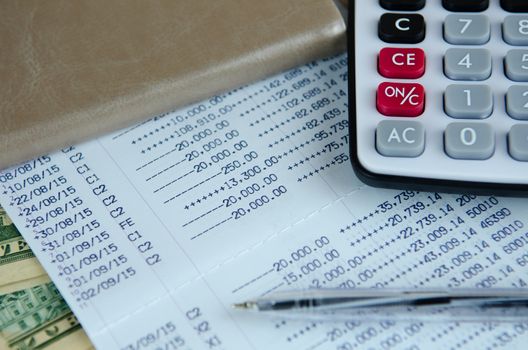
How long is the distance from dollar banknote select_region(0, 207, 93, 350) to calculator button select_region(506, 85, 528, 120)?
25cm

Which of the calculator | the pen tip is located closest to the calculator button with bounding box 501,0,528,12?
the calculator

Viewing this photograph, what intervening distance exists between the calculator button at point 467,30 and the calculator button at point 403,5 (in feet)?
0.07

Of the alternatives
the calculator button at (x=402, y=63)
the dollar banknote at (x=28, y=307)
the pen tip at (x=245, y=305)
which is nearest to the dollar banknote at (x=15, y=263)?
the dollar banknote at (x=28, y=307)

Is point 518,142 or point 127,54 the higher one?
point 127,54

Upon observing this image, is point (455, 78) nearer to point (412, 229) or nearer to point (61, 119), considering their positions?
point (412, 229)

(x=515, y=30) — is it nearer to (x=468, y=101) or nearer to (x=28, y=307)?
(x=468, y=101)

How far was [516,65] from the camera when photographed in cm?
41

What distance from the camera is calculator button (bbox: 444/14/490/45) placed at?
419 millimetres

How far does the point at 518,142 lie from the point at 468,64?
0.19 feet

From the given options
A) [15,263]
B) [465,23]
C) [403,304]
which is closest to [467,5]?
[465,23]

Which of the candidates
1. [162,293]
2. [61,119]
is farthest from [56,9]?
[162,293]

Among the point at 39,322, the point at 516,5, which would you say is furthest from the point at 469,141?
the point at 39,322

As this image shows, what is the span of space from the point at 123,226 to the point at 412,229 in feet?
0.51

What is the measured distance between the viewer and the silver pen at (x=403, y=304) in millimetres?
346
